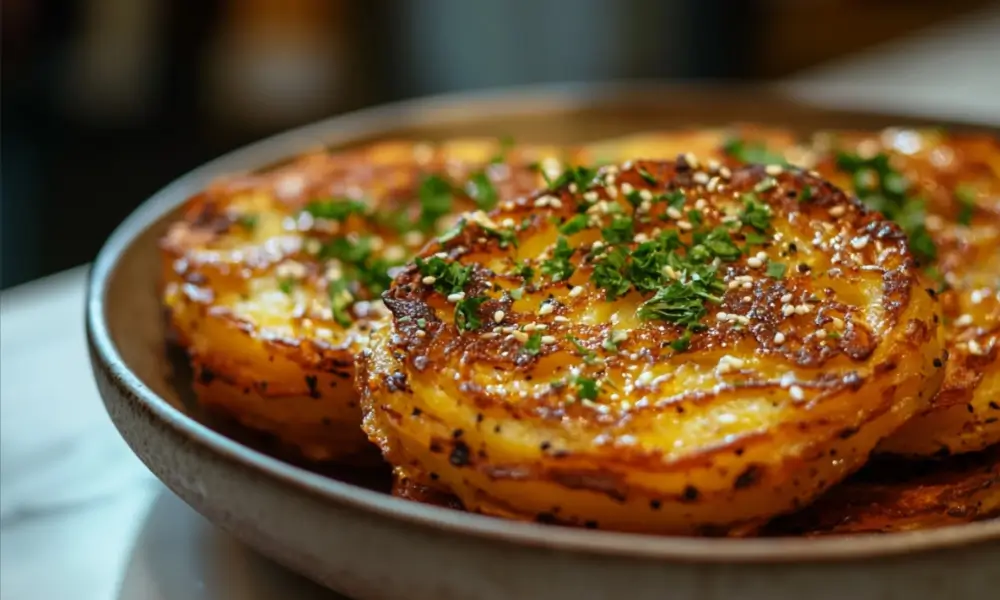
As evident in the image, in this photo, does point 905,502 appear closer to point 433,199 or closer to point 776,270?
point 776,270

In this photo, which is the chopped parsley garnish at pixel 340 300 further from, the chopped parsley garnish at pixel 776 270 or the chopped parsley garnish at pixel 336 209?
the chopped parsley garnish at pixel 776 270

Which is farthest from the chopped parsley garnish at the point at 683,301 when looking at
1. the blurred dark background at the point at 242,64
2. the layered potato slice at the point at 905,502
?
the blurred dark background at the point at 242,64

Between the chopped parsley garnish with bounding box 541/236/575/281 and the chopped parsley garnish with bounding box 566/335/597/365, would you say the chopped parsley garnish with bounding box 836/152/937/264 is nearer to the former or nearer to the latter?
the chopped parsley garnish with bounding box 541/236/575/281

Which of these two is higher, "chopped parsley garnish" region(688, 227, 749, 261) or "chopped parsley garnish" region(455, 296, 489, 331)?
"chopped parsley garnish" region(688, 227, 749, 261)

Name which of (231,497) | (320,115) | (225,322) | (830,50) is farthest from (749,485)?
(830,50)

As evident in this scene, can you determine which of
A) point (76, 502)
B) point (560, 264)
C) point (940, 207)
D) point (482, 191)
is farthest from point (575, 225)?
point (76, 502)

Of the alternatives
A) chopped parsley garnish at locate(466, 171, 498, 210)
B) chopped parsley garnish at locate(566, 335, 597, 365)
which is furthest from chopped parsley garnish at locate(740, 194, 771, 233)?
chopped parsley garnish at locate(466, 171, 498, 210)

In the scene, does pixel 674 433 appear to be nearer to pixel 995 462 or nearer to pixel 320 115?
pixel 995 462
